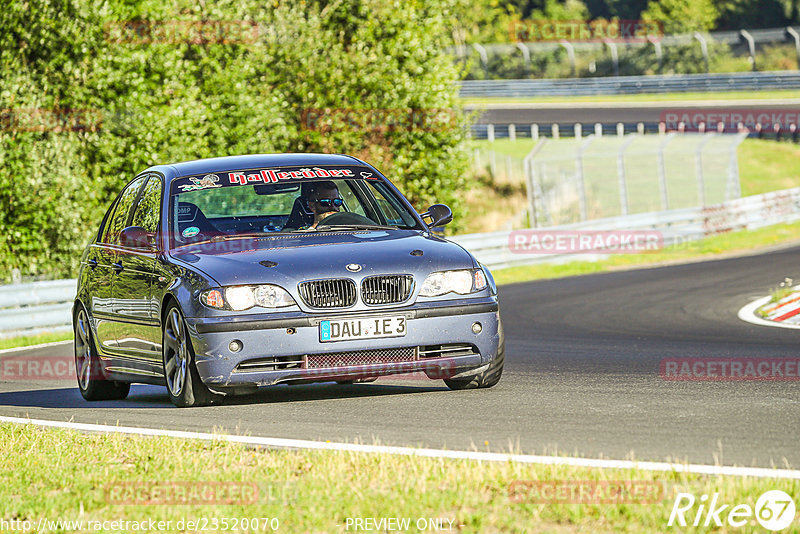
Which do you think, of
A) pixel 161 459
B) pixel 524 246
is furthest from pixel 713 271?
pixel 161 459

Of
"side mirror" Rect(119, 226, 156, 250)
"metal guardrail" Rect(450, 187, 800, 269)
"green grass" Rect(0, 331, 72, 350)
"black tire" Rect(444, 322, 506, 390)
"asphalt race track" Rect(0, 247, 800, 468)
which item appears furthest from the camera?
"metal guardrail" Rect(450, 187, 800, 269)

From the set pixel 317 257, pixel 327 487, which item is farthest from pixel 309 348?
pixel 327 487

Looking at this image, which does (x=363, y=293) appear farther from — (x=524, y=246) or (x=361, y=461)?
(x=524, y=246)

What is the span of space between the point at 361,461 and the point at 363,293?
214 centimetres

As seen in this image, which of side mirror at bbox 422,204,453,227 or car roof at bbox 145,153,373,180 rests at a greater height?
car roof at bbox 145,153,373,180

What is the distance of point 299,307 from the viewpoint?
775cm

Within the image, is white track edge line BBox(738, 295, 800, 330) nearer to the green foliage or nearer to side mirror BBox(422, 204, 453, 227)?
side mirror BBox(422, 204, 453, 227)

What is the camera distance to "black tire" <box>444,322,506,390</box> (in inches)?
330

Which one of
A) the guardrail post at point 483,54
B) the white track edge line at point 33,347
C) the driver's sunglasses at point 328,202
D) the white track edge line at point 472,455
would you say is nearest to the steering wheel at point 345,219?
the driver's sunglasses at point 328,202

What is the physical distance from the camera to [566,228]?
86.3 ft

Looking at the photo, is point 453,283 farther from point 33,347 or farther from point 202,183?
point 33,347

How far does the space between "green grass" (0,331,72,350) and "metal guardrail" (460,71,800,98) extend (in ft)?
163

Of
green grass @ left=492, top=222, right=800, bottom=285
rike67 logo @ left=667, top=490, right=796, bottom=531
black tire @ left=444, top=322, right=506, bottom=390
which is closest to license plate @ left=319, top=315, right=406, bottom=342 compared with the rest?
black tire @ left=444, top=322, right=506, bottom=390

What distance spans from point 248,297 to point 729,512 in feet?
12.8
